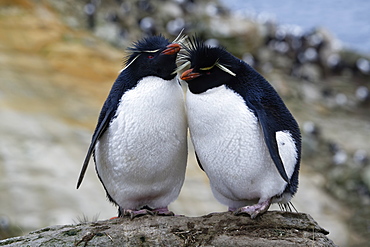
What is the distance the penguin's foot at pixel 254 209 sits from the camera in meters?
2.54

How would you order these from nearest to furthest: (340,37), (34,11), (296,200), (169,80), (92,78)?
(169,80) → (296,200) → (92,78) → (34,11) → (340,37)

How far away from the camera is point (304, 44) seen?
16016 mm

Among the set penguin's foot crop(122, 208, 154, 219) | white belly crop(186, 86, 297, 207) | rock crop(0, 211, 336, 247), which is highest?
white belly crop(186, 86, 297, 207)

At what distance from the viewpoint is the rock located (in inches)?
97.0

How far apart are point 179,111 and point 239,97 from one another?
361 millimetres

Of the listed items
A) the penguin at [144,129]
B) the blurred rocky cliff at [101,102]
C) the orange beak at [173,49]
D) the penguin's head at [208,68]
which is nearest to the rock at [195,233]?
the penguin at [144,129]

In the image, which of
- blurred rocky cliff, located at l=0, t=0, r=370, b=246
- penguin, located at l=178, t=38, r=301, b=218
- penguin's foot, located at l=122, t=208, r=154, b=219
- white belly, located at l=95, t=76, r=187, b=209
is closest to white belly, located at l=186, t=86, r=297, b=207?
penguin, located at l=178, t=38, r=301, b=218

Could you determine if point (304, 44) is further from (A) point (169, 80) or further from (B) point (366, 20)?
(A) point (169, 80)

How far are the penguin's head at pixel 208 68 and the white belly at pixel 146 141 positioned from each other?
0.18 m

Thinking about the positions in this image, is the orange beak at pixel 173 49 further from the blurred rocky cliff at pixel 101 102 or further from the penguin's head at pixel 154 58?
the blurred rocky cliff at pixel 101 102

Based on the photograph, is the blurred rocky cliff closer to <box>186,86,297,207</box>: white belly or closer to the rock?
the rock

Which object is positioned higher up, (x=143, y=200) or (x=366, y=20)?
(x=366, y=20)

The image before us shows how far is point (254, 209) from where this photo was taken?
8.36 ft

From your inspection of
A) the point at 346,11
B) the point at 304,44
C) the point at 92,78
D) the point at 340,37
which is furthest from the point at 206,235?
the point at 346,11
